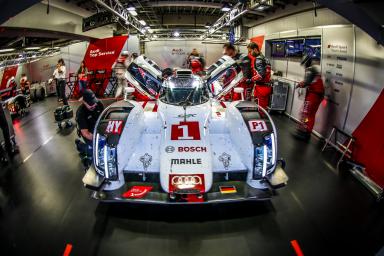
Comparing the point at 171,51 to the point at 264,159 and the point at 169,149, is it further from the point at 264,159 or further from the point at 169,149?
the point at 264,159

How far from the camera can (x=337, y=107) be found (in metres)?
5.14

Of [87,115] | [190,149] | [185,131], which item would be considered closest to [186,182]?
[190,149]

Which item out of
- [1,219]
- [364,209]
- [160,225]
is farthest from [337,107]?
[1,219]

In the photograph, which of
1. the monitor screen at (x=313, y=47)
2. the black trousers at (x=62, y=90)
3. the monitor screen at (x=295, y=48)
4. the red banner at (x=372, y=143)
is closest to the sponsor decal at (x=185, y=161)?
the red banner at (x=372, y=143)

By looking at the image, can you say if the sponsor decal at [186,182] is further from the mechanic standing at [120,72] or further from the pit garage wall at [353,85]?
the mechanic standing at [120,72]

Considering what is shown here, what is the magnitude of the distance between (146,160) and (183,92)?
144cm

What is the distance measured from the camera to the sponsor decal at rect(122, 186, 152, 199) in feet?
8.53

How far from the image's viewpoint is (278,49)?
8.84 metres

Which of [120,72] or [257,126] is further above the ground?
[120,72]

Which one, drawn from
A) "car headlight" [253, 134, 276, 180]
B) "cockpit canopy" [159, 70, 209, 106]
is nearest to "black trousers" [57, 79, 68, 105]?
"cockpit canopy" [159, 70, 209, 106]

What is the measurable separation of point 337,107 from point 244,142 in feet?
10.8

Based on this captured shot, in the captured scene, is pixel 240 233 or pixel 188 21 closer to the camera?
pixel 240 233

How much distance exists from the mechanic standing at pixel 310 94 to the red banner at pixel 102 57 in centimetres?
814

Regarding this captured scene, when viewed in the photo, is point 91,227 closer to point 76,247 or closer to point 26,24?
point 76,247
